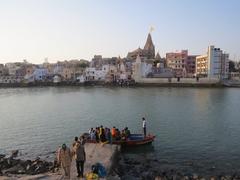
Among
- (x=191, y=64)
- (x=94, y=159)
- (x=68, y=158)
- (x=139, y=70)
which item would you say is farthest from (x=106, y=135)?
(x=191, y=64)

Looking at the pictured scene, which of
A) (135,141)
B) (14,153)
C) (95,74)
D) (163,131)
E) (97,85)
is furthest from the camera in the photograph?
(95,74)

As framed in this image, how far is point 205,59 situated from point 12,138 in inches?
3518

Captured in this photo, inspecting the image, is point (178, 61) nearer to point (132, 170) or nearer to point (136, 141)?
point (136, 141)

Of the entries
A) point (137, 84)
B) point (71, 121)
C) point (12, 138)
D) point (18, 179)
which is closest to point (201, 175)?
point (18, 179)

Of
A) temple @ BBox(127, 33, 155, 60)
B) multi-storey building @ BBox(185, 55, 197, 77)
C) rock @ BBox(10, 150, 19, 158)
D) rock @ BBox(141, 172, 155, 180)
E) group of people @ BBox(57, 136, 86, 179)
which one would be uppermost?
temple @ BBox(127, 33, 155, 60)

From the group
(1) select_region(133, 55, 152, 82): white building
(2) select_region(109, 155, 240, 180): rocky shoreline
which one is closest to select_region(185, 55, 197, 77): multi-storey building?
(1) select_region(133, 55, 152, 82): white building

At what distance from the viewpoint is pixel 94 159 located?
17750 mm

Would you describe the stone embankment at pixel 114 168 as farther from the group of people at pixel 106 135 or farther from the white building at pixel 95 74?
the white building at pixel 95 74

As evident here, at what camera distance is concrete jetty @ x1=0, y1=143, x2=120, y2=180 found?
48.0ft

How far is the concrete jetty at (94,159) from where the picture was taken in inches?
577

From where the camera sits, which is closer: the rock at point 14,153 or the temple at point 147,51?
the rock at point 14,153

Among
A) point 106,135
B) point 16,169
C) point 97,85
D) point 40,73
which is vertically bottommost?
point 16,169

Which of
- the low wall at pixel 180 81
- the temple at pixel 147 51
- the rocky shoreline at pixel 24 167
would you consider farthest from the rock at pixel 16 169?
the temple at pixel 147 51

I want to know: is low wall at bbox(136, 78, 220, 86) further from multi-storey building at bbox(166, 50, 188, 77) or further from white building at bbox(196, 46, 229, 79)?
multi-storey building at bbox(166, 50, 188, 77)
